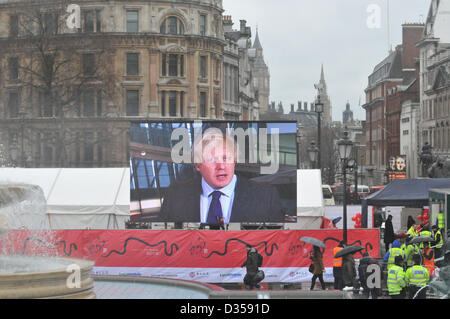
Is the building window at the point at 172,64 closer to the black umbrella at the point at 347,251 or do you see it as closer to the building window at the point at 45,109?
the building window at the point at 45,109

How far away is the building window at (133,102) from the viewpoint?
69688 millimetres

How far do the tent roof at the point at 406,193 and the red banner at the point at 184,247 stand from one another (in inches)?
182

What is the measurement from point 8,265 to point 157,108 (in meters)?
56.4

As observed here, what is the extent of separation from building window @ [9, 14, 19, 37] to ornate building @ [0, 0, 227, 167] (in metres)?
0.11

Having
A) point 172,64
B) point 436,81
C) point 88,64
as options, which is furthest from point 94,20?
point 436,81

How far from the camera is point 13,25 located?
2694 inches

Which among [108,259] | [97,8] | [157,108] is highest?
[97,8]

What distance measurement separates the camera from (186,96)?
2788 inches

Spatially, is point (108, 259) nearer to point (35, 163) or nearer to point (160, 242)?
point (160, 242)

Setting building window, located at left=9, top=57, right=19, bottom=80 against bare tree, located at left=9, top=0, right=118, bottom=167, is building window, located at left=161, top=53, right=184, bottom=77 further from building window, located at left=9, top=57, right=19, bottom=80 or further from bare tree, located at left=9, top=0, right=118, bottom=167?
building window, located at left=9, top=57, right=19, bottom=80

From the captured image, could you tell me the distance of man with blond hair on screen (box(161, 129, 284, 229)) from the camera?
2458cm

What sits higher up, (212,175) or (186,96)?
(186,96)

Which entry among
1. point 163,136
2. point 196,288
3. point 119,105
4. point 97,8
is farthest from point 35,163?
point 196,288

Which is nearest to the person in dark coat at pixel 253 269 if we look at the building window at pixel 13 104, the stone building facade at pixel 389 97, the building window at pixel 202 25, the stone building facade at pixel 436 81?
the building window at pixel 13 104
